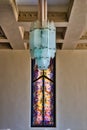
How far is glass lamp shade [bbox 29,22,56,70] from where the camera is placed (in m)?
3.59

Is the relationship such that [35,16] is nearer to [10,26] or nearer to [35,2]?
[35,2]

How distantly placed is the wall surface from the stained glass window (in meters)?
0.16

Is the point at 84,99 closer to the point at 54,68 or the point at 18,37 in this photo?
the point at 54,68

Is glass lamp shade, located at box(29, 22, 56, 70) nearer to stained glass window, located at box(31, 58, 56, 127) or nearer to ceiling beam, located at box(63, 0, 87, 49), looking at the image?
ceiling beam, located at box(63, 0, 87, 49)

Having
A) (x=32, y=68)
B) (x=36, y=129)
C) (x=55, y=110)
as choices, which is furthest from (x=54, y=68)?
(x=36, y=129)

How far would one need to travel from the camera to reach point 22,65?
25.7 feet

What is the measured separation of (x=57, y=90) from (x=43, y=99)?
0.48 meters

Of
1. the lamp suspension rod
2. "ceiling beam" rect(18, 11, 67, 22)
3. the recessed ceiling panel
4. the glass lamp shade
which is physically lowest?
the glass lamp shade

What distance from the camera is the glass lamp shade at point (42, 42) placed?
359 cm

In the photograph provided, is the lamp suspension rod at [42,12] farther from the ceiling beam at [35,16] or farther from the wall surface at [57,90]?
the wall surface at [57,90]

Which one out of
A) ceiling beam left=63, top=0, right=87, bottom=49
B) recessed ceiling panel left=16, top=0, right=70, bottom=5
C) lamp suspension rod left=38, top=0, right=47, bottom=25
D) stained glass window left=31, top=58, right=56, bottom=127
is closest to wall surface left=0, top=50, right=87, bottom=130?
stained glass window left=31, top=58, right=56, bottom=127

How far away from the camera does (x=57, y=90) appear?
7754mm

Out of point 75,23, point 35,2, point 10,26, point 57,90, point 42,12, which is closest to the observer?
point 42,12

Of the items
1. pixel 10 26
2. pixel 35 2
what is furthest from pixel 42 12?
pixel 10 26
